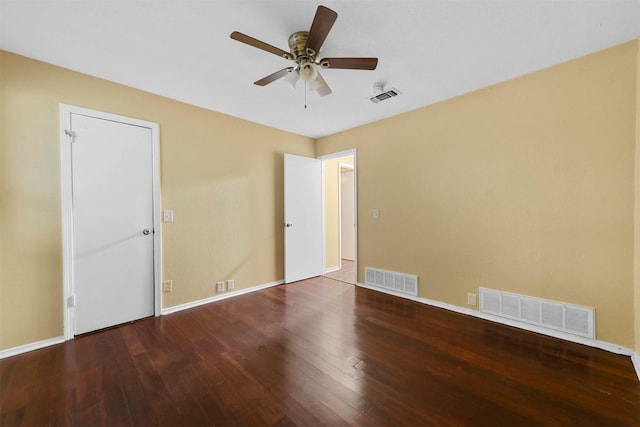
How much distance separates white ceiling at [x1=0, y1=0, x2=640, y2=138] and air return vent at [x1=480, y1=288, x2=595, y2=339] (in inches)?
85.3

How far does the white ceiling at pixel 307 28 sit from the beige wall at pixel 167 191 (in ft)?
0.78

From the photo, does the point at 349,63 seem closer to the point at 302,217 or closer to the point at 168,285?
Result: the point at 302,217

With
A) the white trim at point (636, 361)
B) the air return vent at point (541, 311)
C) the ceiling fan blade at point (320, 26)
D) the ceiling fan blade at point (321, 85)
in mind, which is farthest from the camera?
the air return vent at point (541, 311)

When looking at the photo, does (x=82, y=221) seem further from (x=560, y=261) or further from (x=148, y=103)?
(x=560, y=261)

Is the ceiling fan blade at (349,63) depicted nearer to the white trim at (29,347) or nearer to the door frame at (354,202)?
the door frame at (354,202)

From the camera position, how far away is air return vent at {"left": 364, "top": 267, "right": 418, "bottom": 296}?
3.23 meters

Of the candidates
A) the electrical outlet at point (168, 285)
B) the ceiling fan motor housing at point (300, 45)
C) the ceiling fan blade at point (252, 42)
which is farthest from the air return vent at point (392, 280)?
the ceiling fan blade at point (252, 42)

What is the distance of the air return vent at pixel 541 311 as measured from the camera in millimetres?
2111

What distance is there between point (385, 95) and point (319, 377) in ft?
9.12

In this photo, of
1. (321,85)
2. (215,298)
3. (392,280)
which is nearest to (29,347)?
(215,298)

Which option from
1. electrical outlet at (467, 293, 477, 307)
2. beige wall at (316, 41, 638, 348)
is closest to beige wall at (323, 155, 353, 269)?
beige wall at (316, 41, 638, 348)

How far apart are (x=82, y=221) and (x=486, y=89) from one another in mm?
4262

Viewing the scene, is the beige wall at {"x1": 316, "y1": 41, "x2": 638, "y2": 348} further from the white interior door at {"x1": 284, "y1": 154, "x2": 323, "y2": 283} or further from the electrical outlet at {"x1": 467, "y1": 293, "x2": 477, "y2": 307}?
the white interior door at {"x1": 284, "y1": 154, "x2": 323, "y2": 283}

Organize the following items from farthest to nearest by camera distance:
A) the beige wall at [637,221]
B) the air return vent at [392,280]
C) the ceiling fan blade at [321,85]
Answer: the air return vent at [392,280], the ceiling fan blade at [321,85], the beige wall at [637,221]
